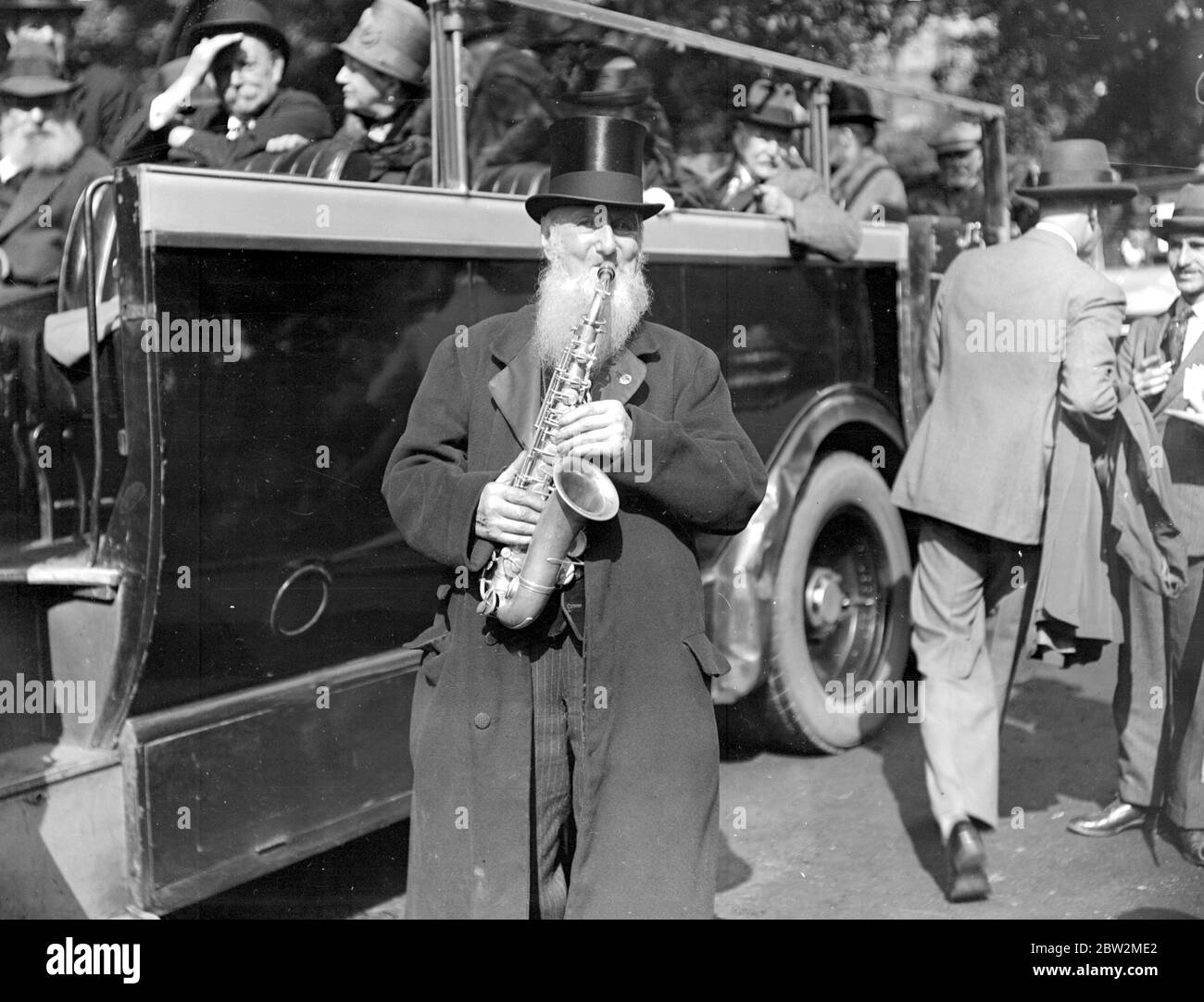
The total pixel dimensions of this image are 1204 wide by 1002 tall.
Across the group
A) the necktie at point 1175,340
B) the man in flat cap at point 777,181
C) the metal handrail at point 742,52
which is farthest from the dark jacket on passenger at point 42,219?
the necktie at point 1175,340

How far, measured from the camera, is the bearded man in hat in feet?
8.50

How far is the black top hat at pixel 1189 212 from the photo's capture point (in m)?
3.87

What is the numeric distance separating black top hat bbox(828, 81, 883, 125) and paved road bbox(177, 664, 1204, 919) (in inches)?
93.9

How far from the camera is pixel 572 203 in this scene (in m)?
2.72

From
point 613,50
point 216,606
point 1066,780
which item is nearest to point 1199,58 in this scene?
point 613,50

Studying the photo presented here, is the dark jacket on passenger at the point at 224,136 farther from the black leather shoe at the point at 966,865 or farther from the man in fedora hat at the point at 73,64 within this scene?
the black leather shoe at the point at 966,865

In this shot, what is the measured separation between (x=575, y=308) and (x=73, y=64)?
235 cm

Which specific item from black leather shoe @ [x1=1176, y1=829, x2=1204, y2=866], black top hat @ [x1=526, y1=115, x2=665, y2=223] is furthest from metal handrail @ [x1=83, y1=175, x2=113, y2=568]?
black leather shoe @ [x1=1176, y1=829, x2=1204, y2=866]

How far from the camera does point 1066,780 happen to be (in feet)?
15.5

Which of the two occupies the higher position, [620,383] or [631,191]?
[631,191]

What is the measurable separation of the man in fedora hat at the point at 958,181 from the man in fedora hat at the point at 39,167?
3688 mm

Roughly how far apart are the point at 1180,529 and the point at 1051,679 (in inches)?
84.1

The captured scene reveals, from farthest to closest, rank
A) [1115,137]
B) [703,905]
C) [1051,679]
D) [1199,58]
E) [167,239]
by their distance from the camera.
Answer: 1. [1051,679]
2. [1115,137]
3. [1199,58]
4. [167,239]
5. [703,905]

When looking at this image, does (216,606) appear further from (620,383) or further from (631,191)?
(631,191)
